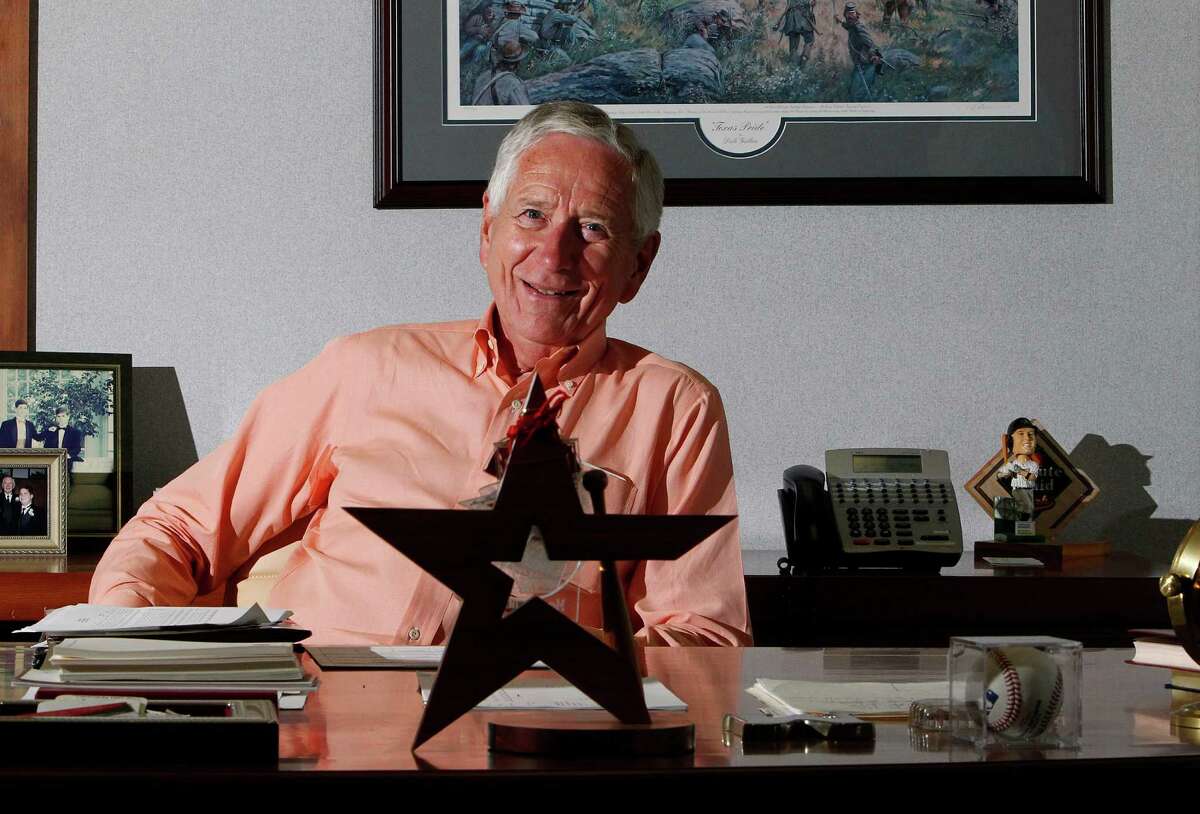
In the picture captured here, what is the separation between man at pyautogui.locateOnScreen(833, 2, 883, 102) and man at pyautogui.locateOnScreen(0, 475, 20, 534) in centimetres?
176

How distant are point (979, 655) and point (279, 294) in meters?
1.92

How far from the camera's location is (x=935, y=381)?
2.70 meters

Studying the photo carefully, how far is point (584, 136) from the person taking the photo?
196 centimetres

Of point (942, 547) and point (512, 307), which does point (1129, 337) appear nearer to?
point (942, 547)

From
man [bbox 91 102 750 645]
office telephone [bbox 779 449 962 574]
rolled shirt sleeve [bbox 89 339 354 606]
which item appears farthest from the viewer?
office telephone [bbox 779 449 962 574]

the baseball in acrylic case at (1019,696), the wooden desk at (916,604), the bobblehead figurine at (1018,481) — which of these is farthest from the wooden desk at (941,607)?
the baseball in acrylic case at (1019,696)

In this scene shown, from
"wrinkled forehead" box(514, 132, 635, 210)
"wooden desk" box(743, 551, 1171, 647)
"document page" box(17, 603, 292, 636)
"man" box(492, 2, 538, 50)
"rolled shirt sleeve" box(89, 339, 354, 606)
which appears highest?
"man" box(492, 2, 538, 50)

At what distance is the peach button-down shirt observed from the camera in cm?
182

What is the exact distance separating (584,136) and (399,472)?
0.56 meters

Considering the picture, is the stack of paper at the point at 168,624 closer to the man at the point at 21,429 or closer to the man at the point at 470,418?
the man at the point at 470,418

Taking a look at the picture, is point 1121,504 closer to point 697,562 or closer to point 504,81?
point 697,562

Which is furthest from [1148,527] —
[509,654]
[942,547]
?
[509,654]

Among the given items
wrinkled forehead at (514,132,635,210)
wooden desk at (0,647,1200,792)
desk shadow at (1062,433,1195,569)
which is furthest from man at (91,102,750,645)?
desk shadow at (1062,433,1195,569)

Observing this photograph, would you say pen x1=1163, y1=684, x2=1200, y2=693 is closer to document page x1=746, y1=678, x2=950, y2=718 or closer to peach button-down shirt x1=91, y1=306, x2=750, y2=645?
document page x1=746, y1=678, x2=950, y2=718
